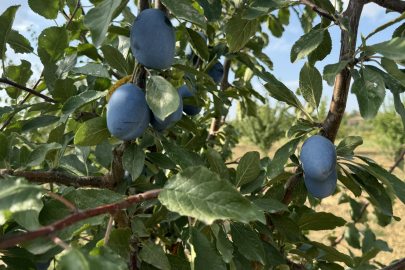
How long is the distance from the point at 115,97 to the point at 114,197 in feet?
0.55

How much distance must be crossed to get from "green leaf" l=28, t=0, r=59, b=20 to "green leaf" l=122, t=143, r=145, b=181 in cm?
49

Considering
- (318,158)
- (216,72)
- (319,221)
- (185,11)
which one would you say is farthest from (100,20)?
(216,72)

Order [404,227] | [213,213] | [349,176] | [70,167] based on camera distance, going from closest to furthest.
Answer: [213,213]
[349,176]
[70,167]
[404,227]

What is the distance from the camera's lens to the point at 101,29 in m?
0.39

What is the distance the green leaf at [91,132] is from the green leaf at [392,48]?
0.51 m

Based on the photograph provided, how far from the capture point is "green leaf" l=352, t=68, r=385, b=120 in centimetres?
54

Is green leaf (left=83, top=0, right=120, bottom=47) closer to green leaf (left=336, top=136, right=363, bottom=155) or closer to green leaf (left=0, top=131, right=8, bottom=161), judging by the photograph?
green leaf (left=0, top=131, right=8, bottom=161)

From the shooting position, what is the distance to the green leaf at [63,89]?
75 cm

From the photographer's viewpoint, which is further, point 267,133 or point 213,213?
point 267,133

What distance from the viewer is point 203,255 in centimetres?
47

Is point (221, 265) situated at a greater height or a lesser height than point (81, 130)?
lesser

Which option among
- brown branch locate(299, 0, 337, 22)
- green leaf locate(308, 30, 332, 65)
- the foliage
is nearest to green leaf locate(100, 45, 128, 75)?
the foliage

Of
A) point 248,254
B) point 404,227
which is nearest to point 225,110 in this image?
point 248,254

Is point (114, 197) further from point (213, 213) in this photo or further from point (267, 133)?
point (267, 133)
